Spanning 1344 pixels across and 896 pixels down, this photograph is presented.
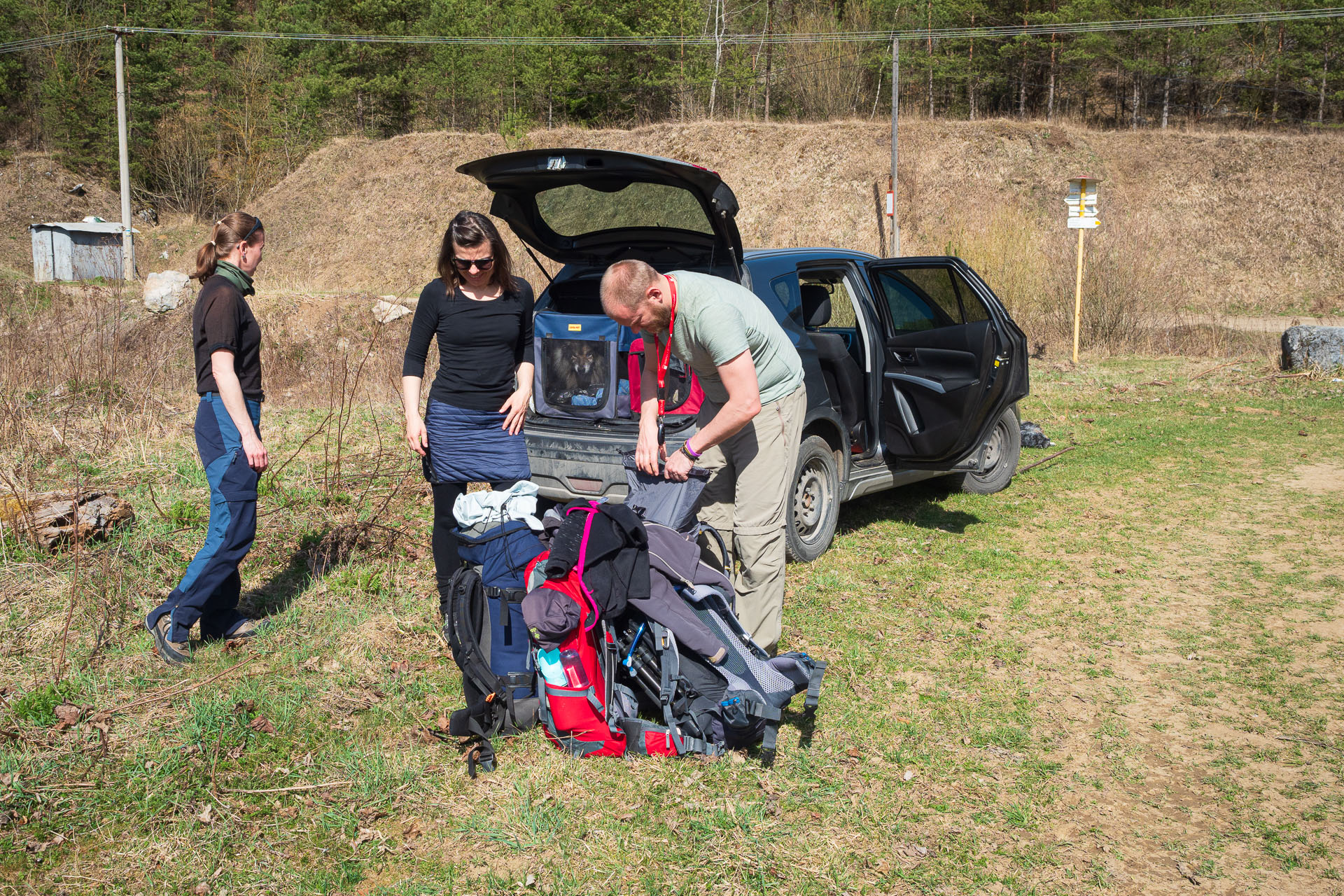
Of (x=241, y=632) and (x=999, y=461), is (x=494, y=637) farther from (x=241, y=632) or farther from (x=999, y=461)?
(x=999, y=461)

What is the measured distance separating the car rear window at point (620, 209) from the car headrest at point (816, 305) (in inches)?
32.8

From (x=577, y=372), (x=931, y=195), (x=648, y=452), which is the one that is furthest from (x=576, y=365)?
(x=931, y=195)

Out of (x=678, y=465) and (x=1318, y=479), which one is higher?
(x=678, y=465)

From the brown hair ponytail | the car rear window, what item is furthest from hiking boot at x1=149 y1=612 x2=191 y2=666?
the car rear window

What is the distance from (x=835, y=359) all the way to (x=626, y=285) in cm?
257

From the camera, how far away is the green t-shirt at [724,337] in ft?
12.0

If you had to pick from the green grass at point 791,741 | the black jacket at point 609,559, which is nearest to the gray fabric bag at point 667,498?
the black jacket at point 609,559

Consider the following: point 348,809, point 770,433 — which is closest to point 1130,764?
point 770,433

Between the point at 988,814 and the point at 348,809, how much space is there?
2.21 meters

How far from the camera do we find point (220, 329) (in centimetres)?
394

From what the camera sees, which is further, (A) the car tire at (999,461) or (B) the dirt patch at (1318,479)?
(B) the dirt patch at (1318,479)

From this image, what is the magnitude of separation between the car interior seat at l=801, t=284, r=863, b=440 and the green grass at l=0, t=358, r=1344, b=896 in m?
0.93

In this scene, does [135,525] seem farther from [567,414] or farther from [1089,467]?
[1089,467]

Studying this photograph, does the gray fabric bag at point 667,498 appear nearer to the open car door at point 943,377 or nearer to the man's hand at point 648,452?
the man's hand at point 648,452
